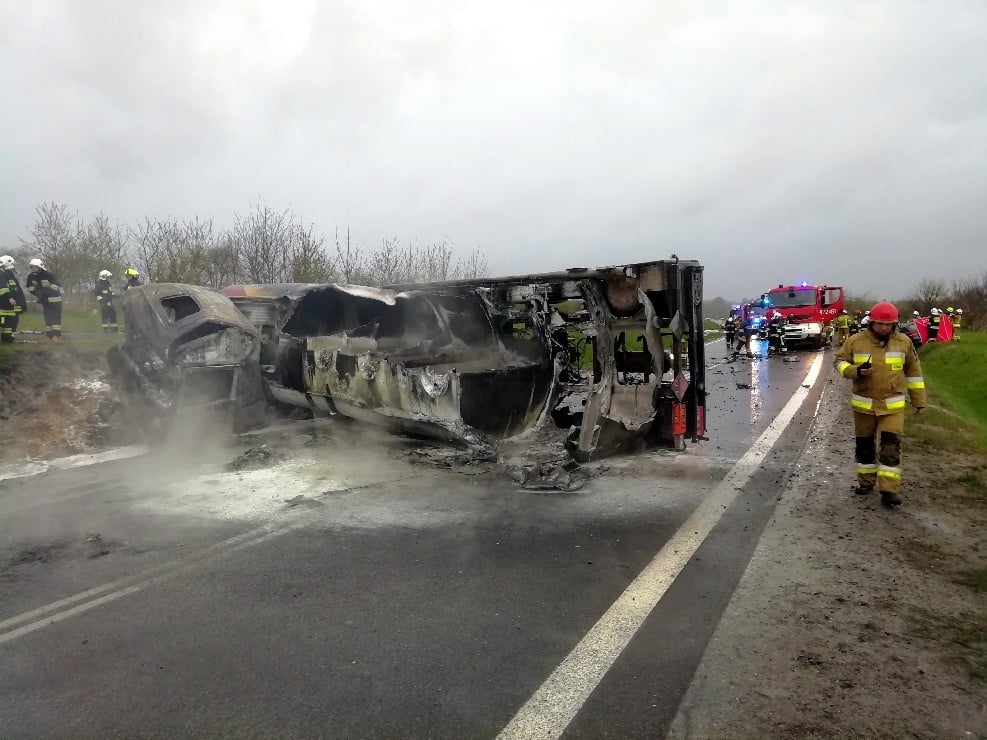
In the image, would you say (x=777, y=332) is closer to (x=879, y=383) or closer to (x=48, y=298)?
(x=879, y=383)

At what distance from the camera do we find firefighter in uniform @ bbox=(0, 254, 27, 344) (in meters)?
10.1

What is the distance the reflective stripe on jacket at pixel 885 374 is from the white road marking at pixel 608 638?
56.5 inches

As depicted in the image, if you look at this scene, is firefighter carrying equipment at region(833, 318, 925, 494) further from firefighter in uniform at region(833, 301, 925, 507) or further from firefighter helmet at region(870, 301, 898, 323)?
firefighter helmet at region(870, 301, 898, 323)

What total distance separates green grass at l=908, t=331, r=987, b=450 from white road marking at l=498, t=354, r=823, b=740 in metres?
3.85

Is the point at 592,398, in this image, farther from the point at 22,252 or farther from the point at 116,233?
the point at 22,252

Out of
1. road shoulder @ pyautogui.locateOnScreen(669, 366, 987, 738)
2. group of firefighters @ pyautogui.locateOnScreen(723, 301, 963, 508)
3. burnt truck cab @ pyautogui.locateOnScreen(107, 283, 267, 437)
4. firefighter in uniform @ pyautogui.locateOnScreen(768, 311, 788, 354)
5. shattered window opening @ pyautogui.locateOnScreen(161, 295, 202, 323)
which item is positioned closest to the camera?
road shoulder @ pyautogui.locateOnScreen(669, 366, 987, 738)

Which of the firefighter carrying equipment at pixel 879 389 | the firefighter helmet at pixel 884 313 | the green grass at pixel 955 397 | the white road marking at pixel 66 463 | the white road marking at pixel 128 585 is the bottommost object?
the green grass at pixel 955 397

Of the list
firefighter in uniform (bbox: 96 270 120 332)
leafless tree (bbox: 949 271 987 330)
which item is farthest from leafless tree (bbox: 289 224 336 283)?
leafless tree (bbox: 949 271 987 330)

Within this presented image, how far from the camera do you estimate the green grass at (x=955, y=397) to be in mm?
7477

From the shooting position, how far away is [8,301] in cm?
1046

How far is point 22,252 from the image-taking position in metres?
28.9

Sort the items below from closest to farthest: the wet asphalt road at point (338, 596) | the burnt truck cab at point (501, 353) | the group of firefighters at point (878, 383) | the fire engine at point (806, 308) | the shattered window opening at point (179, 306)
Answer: the wet asphalt road at point (338, 596), the group of firefighters at point (878, 383), the burnt truck cab at point (501, 353), the shattered window opening at point (179, 306), the fire engine at point (806, 308)

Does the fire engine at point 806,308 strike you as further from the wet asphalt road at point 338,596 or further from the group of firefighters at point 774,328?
the wet asphalt road at point 338,596

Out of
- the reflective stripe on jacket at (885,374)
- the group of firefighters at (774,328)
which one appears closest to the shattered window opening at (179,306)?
the reflective stripe on jacket at (885,374)
